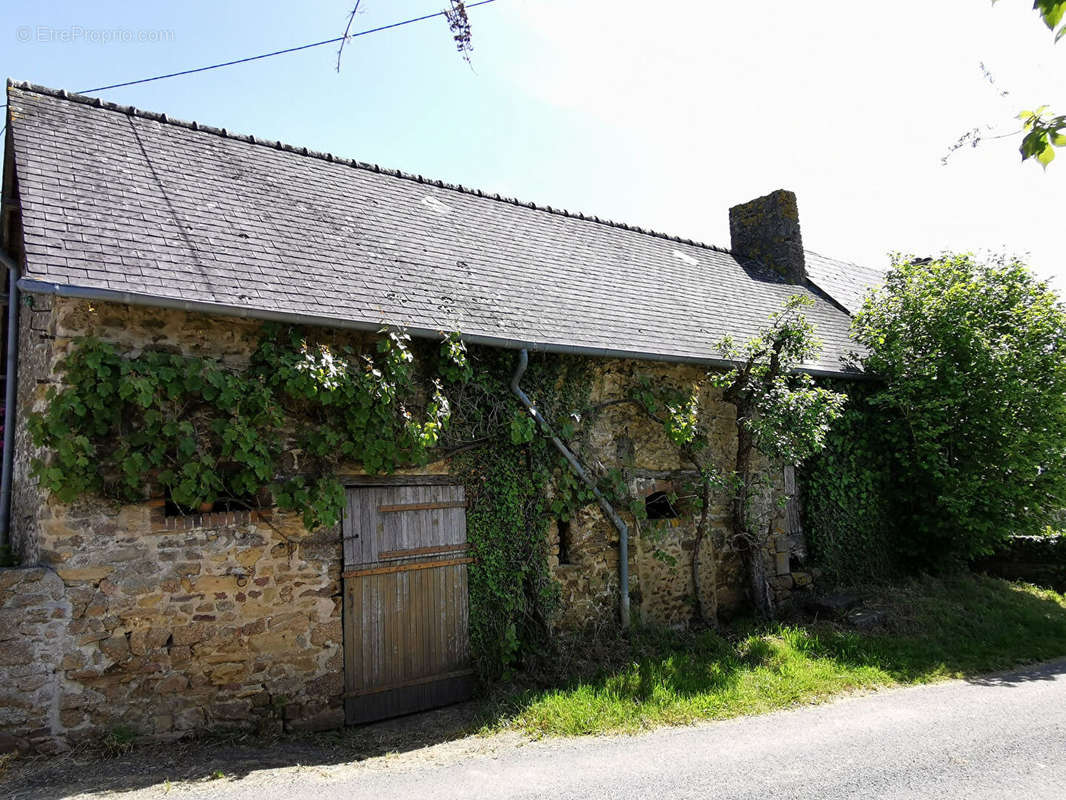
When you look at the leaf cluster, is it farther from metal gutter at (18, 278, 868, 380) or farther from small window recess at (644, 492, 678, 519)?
small window recess at (644, 492, 678, 519)

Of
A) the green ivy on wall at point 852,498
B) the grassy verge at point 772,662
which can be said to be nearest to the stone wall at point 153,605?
the grassy verge at point 772,662

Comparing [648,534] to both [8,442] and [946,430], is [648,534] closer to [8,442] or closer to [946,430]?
[946,430]

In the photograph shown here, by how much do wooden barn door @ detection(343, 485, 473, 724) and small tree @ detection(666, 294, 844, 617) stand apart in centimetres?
276

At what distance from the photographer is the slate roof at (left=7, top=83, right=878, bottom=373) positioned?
17.2 ft

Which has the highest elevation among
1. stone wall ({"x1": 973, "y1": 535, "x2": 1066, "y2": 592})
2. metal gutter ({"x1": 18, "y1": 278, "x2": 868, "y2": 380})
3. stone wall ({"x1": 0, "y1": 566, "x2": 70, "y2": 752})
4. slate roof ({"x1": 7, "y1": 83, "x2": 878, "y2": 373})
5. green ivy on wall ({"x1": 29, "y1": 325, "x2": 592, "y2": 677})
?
slate roof ({"x1": 7, "y1": 83, "x2": 878, "y2": 373})

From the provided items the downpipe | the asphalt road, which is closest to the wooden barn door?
the downpipe

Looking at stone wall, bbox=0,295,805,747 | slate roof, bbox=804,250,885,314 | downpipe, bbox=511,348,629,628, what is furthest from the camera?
slate roof, bbox=804,250,885,314

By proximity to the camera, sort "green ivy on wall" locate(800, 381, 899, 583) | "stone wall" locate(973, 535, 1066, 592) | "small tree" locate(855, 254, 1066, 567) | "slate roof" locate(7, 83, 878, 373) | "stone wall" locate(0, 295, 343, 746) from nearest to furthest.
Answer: "stone wall" locate(0, 295, 343, 746) → "slate roof" locate(7, 83, 878, 373) → "small tree" locate(855, 254, 1066, 567) → "green ivy on wall" locate(800, 381, 899, 583) → "stone wall" locate(973, 535, 1066, 592)

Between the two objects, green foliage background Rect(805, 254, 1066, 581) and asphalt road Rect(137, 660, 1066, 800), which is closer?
asphalt road Rect(137, 660, 1066, 800)

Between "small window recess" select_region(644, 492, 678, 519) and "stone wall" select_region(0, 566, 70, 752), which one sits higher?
"small window recess" select_region(644, 492, 678, 519)

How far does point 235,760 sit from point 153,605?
3.97 ft

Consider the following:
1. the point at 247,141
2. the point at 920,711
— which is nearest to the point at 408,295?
the point at 247,141

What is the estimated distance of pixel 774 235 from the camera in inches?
514

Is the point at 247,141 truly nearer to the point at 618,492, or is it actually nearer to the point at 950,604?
A: the point at 618,492
